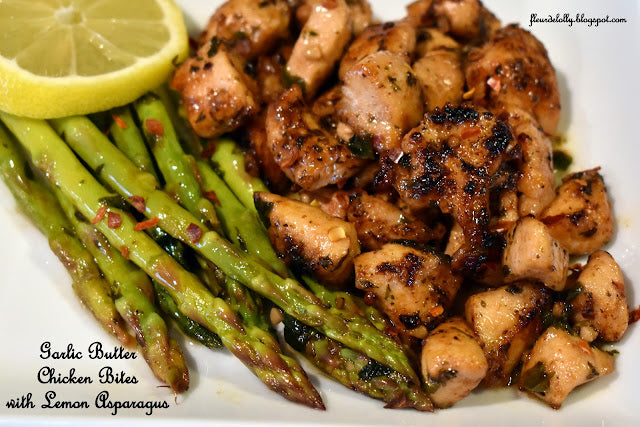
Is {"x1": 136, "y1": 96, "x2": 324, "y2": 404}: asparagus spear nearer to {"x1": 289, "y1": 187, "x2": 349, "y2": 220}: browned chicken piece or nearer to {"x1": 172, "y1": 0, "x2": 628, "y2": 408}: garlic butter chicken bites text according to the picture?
{"x1": 172, "y1": 0, "x2": 628, "y2": 408}: garlic butter chicken bites text

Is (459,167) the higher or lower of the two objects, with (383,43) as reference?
lower

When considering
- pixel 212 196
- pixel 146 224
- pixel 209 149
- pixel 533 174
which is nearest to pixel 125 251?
pixel 146 224

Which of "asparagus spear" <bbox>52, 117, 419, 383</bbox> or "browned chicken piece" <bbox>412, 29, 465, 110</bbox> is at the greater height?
"browned chicken piece" <bbox>412, 29, 465, 110</bbox>

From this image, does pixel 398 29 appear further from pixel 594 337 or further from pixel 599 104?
pixel 594 337

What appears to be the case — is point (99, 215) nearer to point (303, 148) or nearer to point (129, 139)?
point (129, 139)

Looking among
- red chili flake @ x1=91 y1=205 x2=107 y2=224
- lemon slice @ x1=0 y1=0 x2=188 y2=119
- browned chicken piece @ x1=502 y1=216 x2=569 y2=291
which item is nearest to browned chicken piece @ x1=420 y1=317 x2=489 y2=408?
browned chicken piece @ x1=502 y1=216 x2=569 y2=291

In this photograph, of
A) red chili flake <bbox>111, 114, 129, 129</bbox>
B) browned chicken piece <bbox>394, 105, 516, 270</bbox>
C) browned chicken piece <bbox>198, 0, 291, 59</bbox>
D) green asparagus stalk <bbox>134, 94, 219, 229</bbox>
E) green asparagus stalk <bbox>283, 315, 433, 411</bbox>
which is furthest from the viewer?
browned chicken piece <bbox>198, 0, 291, 59</bbox>
